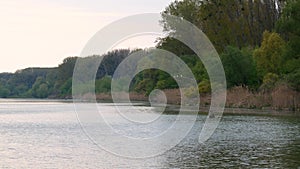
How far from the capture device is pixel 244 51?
203 feet

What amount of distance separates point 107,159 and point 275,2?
56.6 meters

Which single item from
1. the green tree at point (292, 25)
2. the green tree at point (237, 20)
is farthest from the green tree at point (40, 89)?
the green tree at point (292, 25)

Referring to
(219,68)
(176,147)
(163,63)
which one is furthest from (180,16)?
(176,147)

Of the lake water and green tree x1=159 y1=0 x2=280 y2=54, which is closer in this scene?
the lake water

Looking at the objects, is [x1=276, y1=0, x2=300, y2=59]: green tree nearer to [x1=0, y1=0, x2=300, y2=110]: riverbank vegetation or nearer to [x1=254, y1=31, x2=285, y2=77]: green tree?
[x1=0, y1=0, x2=300, y2=110]: riverbank vegetation

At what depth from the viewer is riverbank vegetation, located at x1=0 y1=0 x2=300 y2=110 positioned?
48.9 metres

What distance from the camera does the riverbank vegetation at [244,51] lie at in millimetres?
48875

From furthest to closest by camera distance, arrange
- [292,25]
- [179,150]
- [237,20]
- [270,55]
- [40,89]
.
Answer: [40,89] < [237,20] < [270,55] < [292,25] < [179,150]

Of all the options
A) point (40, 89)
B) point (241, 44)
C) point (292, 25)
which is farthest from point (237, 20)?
point (40, 89)

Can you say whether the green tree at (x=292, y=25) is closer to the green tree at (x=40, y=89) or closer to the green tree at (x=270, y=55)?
the green tree at (x=270, y=55)

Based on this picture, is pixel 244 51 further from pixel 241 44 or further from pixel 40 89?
pixel 40 89

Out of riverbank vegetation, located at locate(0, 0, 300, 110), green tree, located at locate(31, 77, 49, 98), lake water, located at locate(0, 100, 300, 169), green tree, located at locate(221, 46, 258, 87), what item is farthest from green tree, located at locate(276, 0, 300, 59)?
green tree, located at locate(31, 77, 49, 98)

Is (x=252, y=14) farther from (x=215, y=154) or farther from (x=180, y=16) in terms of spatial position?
(x=215, y=154)

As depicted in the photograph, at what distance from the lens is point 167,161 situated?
63.6ft
